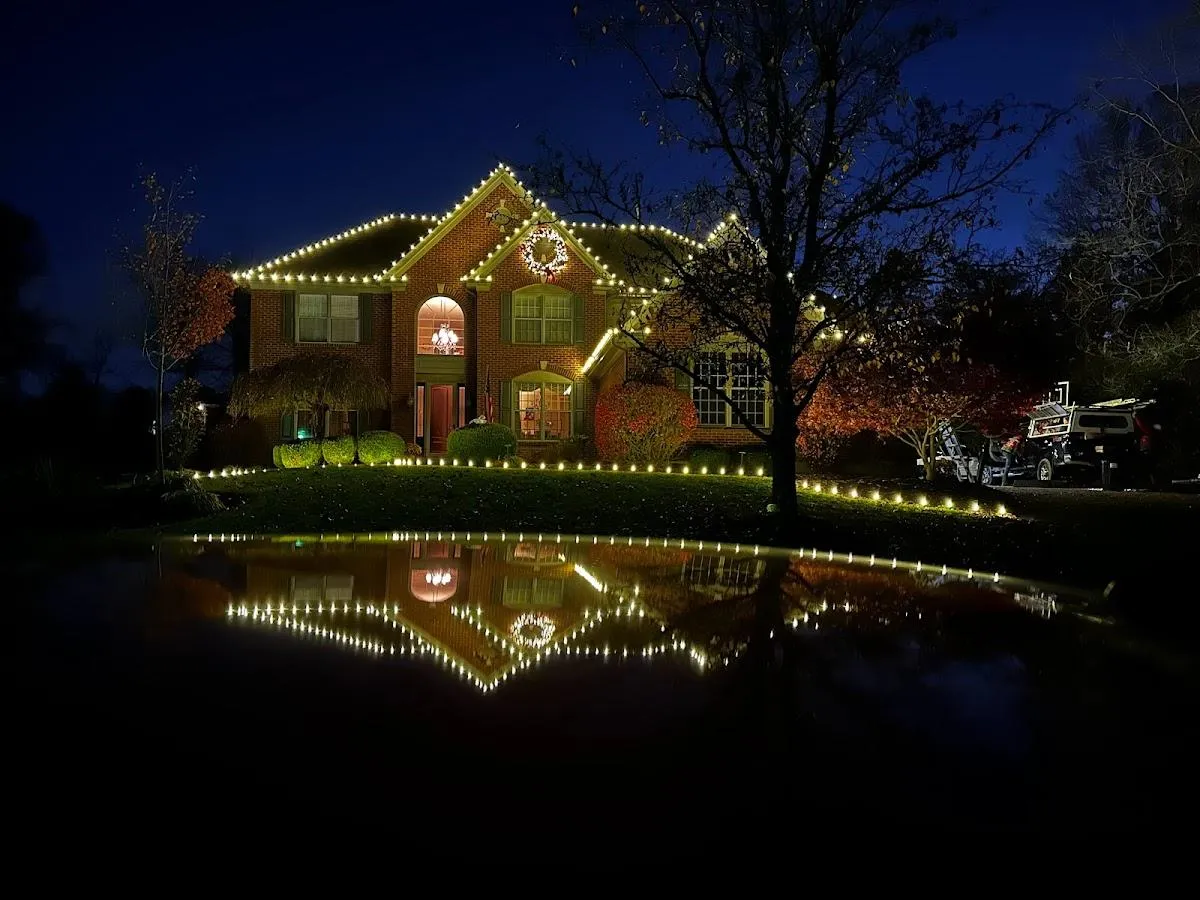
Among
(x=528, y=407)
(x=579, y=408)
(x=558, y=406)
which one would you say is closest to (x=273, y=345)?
(x=528, y=407)

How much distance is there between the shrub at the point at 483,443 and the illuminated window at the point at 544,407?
13.2 feet

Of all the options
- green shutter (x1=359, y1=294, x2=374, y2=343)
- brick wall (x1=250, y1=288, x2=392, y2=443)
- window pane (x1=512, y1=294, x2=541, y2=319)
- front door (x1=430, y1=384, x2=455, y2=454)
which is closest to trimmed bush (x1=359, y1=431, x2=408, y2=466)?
brick wall (x1=250, y1=288, x2=392, y2=443)

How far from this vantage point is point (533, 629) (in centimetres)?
663

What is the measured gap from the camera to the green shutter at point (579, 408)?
86.3 feet

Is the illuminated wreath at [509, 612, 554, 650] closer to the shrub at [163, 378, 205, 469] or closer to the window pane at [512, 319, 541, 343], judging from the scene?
the shrub at [163, 378, 205, 469]

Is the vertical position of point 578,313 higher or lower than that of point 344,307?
lower

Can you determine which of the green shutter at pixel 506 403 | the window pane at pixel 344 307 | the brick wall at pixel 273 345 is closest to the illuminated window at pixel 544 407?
the green shutter at pixel 506 403

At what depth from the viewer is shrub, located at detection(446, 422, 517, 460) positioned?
74.9 ft

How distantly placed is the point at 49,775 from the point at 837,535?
10290mm

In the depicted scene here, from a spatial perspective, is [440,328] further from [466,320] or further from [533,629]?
[533,629]

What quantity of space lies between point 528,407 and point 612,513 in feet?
43.5

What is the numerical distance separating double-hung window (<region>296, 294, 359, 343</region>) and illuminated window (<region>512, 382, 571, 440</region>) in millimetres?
5178

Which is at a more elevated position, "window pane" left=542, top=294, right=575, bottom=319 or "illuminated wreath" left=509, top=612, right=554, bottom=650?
"window pane" left=542, top=294, right=575, bottom=319

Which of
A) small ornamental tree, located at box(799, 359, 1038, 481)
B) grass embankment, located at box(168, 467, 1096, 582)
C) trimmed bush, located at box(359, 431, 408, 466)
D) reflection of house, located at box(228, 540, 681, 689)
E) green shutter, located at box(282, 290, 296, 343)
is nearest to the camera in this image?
reflection of house, located at box(228, 540, 681, 689)
